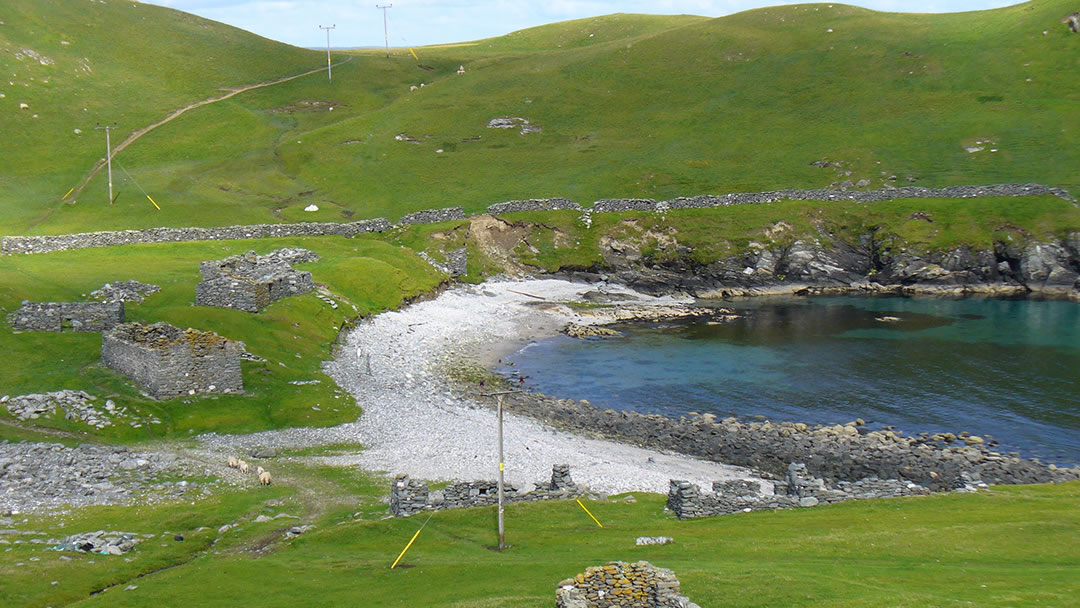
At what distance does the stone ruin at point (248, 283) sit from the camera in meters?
70.2

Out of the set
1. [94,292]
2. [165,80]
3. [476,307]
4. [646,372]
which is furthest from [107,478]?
[165,80]

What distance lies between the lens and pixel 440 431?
57.8 metres

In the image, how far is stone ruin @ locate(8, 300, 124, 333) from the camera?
61.2 m

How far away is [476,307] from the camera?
99.2 meters

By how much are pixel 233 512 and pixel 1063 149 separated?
131687mm

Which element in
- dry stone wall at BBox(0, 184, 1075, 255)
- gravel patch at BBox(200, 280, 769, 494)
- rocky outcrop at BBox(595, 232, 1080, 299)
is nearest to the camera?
gravel patch at BBox(200, 280, 769, 494)

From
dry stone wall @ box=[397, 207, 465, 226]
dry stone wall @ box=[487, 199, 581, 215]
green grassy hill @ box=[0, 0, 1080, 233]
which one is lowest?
dry stone wall @ box=[397, 207, 465, 226]

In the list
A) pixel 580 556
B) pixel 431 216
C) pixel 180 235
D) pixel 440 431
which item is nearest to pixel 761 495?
pixel 580 556

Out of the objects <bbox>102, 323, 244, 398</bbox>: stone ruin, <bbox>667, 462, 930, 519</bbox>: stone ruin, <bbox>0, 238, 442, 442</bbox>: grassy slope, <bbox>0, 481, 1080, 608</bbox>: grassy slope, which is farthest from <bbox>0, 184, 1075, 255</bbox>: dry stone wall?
<bbox>667, 462, 930, 519</bbox>: stone ruin

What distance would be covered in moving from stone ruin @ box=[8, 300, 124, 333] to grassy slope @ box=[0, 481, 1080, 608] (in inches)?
1067

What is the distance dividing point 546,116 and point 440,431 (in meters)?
110

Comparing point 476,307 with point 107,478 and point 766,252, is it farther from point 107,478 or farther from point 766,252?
point 107,478

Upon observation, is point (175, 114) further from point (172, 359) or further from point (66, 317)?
point (172, 359)

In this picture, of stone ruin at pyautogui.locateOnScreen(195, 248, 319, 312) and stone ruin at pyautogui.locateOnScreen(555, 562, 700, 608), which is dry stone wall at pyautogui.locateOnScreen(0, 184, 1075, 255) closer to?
stone ruin at pyautogui.locateOnScreen(195, 248, 319, 312)
